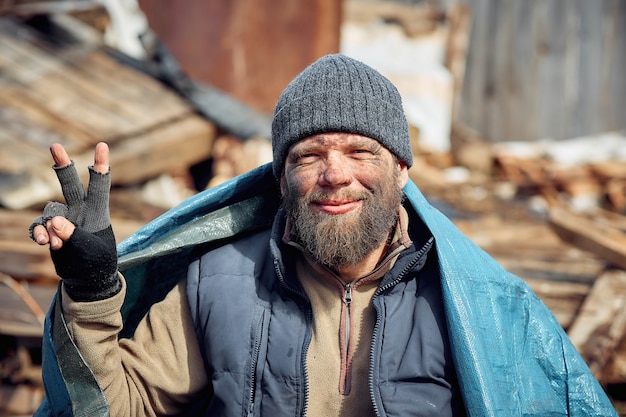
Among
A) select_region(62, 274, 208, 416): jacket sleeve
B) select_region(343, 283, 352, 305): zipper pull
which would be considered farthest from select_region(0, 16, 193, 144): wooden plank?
select_region(343, 283, 352, 305): zipper pull

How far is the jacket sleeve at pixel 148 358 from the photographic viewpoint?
2344 millimetres

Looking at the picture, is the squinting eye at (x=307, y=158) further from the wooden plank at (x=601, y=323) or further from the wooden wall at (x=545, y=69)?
the wooden wall at (x=545, y=69)

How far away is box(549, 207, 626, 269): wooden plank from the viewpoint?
4.52 m

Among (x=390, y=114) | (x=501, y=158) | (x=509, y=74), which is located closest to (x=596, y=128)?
(x=509, y=74)

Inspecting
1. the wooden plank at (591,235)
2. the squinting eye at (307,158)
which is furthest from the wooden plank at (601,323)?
the squinting eye at (307,158)

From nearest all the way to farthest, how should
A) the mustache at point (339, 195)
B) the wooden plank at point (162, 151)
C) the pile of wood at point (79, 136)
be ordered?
the mustache at point (339, 195), the pile of wood at point (79, 136), the wooden plank at point (162, 151)

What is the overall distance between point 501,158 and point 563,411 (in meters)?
5.61

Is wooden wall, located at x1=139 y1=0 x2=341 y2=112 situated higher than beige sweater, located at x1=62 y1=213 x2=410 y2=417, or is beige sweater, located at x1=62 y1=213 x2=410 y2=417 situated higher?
wooden wall, located at x1=139 y1=0 x2=341 y2=112

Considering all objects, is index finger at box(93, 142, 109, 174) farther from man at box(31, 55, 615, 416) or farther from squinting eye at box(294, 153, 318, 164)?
squinting eye at box(294, 153, 318, 164)

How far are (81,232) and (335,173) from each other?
0.76 m

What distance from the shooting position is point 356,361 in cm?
252

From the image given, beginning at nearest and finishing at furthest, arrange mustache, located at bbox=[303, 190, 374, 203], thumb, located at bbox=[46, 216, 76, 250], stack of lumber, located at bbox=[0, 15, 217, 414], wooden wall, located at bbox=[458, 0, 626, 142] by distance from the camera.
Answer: thumb, located at bbox=[46, 216, 76, 250] < mustache, located at bbox=[303, 190, 374, 203] < stack of lumber, located at bbox=[0, 15, 217, 414] < wooden wall, located at bbox=[458, 0, 626, 142]

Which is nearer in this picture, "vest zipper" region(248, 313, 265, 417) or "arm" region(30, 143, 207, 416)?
"arm" region(30, 143, 207, 416)

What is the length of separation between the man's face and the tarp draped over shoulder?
151 millimetres
